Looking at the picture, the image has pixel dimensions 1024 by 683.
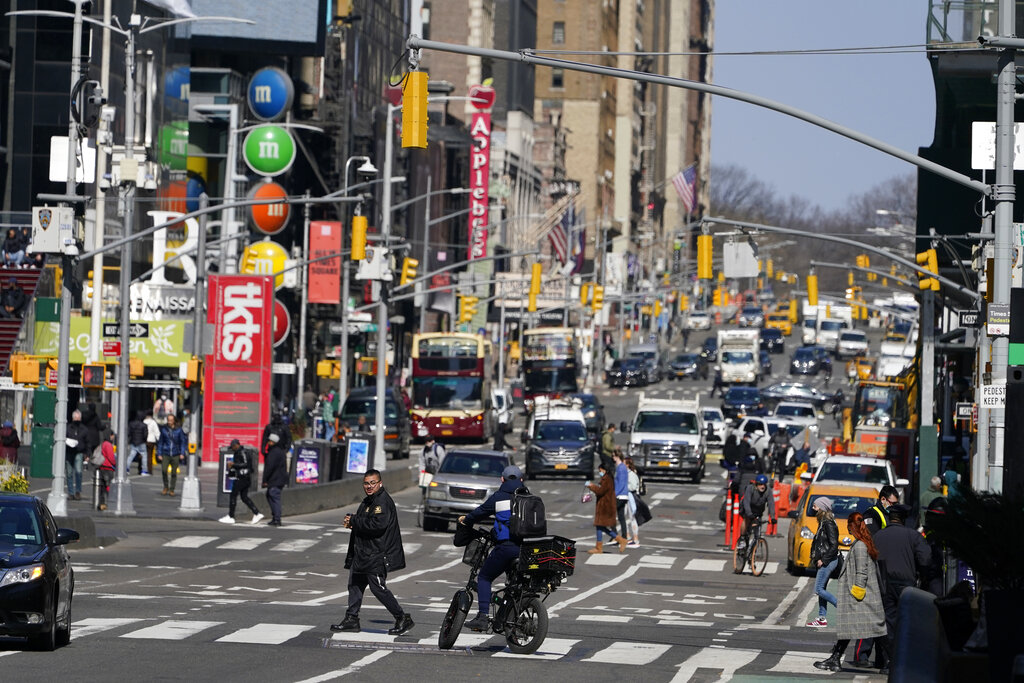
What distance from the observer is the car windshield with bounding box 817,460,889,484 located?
33844 mm

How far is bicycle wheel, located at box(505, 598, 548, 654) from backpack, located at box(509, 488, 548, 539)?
24.0 inches

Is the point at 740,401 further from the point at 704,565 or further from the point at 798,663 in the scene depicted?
the point at 798,663

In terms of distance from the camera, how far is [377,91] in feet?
316

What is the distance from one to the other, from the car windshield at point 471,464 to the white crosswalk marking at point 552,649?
16610 millimetres

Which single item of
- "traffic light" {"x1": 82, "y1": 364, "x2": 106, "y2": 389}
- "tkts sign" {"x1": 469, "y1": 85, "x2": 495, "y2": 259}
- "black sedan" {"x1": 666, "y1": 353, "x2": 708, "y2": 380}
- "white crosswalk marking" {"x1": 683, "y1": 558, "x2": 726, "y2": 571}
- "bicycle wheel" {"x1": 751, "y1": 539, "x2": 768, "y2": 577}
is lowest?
"white crosswalk marking" {"x1": 683, "y1": 558, "x2": 726, "y2": 571}

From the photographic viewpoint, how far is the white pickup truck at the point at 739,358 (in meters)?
98.2

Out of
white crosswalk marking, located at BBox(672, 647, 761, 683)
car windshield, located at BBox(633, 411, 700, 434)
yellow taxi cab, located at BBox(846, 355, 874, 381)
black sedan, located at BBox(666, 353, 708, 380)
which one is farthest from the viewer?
black sedan, located at BBox(666, 353, 708, 380)

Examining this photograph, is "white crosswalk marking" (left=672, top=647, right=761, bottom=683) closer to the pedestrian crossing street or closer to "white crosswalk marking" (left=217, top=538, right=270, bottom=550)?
the pedestrian crossing street

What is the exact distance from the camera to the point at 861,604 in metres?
17.1

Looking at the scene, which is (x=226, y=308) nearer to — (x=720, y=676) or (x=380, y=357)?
(x=380, y=357)

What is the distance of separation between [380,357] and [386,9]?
49.3 m

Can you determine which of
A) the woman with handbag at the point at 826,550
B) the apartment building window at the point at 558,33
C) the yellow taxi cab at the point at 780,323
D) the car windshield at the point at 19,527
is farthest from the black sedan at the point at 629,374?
the car windshield at the point at 19,527

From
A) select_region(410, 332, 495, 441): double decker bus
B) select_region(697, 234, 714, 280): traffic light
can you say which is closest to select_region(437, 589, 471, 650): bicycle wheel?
select_region(697, 234, 714, 280): traffic light

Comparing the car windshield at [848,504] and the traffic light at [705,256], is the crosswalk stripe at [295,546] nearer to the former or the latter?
the car windshield at [848,504]
